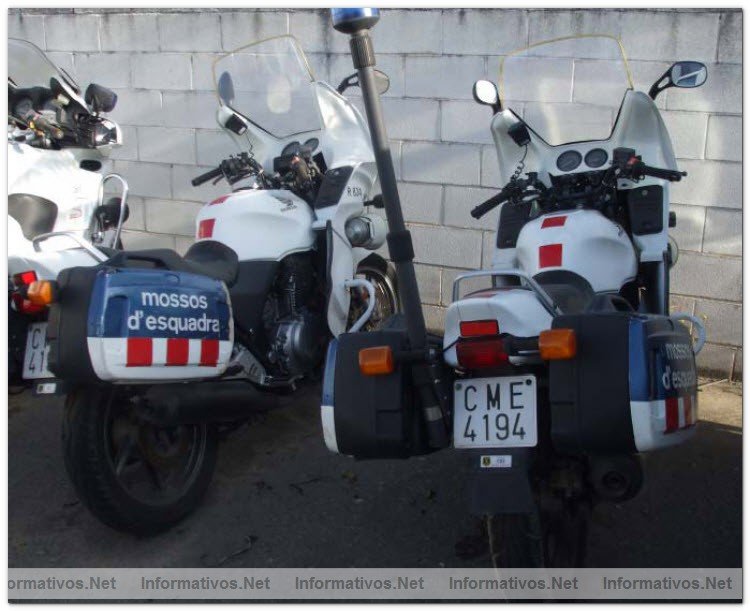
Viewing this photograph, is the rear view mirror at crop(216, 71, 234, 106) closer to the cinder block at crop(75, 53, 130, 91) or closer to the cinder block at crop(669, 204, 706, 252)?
the cinder block at crop(75, 53, 130, 91)

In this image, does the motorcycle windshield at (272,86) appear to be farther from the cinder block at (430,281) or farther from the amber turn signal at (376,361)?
the amber turn signal at (376,361)

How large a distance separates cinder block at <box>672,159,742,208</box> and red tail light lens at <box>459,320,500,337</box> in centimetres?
254

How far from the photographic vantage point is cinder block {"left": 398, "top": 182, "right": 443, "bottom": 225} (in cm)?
467

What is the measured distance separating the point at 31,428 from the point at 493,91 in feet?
8.80

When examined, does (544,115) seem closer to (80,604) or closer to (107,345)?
(107,345)

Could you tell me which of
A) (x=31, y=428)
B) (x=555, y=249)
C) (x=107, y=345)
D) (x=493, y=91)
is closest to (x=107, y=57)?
(x=31, y=428)

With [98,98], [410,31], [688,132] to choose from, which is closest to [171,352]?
[98,98]

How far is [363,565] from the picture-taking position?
2.64 m

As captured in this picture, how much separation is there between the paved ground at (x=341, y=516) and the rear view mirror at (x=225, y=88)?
5.59ft

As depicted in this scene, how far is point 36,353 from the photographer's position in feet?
9.37

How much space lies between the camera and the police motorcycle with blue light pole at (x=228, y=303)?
8.34ft

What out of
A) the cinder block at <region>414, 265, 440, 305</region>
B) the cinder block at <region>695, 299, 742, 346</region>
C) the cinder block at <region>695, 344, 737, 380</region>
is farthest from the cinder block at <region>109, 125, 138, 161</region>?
the cinder block at <region>695, 344, 737, 380</region>

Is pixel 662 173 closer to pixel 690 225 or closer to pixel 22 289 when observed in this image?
pixel 690 225

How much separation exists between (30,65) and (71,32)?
1.75 metres
